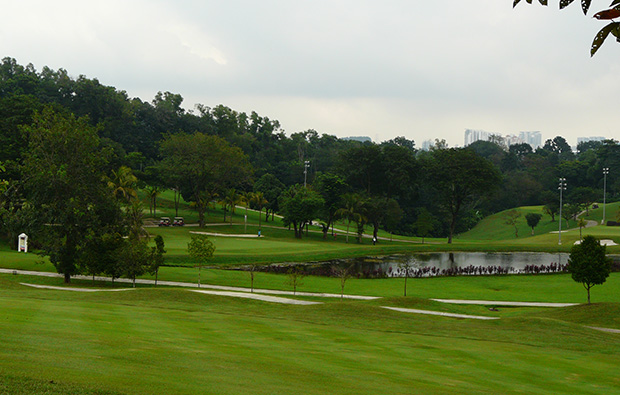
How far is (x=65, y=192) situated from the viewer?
34.7 meters

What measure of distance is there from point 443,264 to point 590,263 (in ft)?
88.2

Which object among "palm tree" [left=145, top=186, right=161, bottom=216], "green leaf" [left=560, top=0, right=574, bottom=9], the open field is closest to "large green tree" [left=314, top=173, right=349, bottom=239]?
"palm tree" [left=145, top=186, right=161, bottom=216]

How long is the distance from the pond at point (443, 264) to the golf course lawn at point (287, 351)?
22277 millimetres

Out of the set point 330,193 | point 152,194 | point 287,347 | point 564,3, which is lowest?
point 287,347

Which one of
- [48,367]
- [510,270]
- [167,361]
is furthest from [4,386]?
[510,270]

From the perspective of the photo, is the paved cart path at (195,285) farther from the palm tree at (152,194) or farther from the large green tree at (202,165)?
the palm tree at (152,194)

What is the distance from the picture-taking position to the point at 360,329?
814 inches

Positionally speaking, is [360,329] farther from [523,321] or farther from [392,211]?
[392,211]

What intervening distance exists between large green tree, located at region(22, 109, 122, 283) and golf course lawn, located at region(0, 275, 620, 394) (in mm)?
9024

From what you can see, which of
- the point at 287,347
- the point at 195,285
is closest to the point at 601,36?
the point at 287,347

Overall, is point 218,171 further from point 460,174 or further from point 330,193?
point 460,174

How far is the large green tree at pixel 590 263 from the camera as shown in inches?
1159

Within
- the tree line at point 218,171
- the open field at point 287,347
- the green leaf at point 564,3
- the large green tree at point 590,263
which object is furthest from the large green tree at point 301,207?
the green leaf at point 564,3

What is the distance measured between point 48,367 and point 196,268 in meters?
36.5
